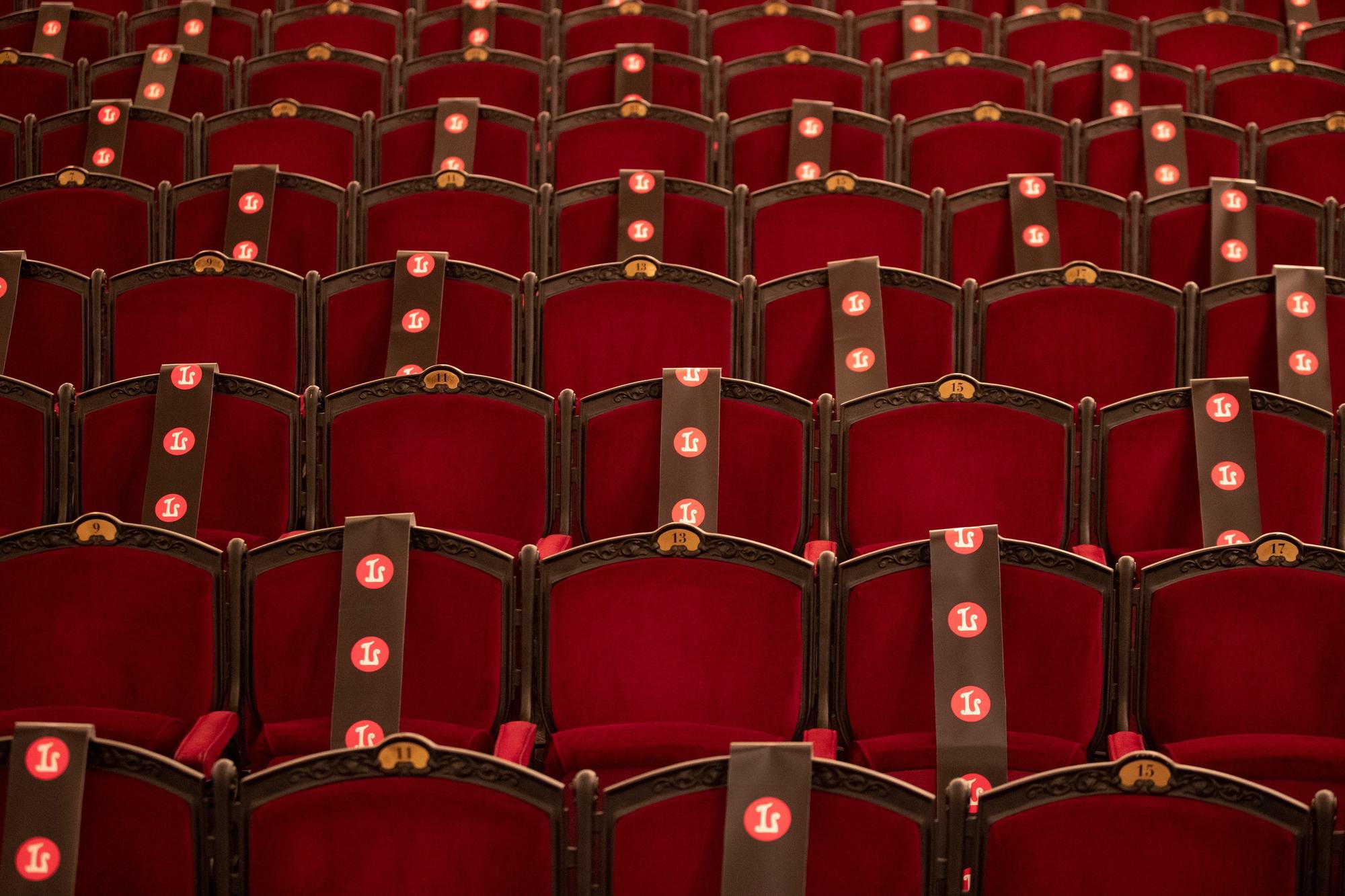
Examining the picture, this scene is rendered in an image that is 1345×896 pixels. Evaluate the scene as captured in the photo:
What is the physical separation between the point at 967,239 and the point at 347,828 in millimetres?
654

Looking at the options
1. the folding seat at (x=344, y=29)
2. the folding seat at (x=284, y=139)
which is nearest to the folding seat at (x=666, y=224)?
the folding seat at (x=284, y=139)

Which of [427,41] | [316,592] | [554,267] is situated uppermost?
[427,41]

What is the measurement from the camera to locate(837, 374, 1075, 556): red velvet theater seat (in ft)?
2.34

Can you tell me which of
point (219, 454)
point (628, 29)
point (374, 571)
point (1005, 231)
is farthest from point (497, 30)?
point (374, 571)

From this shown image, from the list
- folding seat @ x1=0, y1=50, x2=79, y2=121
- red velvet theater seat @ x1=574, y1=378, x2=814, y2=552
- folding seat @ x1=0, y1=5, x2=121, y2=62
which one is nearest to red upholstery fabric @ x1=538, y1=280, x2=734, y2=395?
red velvet theater seat @ x1=574, y1=378, x2=814, y2=552

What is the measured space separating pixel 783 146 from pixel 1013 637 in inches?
22.6

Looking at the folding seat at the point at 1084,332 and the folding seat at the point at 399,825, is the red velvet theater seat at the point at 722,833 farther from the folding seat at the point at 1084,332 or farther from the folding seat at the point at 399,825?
the folding seat at the point at 1084,332

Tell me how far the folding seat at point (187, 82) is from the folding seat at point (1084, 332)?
2.41 ft

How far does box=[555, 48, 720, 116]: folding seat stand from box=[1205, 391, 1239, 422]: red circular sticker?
0.60m

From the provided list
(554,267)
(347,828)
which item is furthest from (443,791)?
(554,267)

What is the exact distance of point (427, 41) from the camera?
4.22 feet

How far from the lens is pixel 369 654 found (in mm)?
583

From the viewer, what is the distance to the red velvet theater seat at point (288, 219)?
961 mm

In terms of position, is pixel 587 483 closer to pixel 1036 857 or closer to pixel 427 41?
pixel 1036 857
